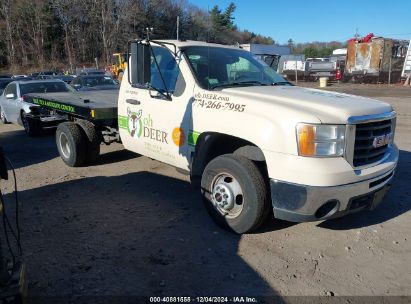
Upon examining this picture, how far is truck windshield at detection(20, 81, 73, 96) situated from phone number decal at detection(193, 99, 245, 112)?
7.92 m

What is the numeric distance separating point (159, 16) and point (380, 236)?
45939 millimetres

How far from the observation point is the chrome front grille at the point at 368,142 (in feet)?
12.1

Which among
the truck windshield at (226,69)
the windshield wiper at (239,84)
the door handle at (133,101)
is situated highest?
the truck windshield at (226,69)

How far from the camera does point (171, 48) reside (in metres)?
4.93

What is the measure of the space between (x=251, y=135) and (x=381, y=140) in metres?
1.33

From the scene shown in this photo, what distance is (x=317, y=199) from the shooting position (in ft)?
11.5

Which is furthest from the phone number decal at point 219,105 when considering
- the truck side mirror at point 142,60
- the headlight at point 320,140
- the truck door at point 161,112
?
the headlight at point 320,140

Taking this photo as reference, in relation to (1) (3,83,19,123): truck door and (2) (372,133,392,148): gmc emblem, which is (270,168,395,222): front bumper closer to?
(2) (372,133,392,148): gmc emblem

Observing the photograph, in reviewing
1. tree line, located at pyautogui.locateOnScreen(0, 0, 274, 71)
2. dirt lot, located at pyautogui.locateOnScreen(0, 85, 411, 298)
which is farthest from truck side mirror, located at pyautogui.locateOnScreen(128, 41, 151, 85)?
tree line, located at pyautogui.locateOnScreen(0, 0, 274, 71)

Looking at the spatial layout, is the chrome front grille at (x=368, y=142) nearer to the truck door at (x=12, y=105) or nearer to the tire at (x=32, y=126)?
the tire at (x=32, y=126)

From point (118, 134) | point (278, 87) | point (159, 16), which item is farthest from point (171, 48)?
point (159, 16)

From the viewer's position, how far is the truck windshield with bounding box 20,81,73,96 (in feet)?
36.1

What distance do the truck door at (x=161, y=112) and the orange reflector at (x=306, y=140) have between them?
144 centimetres

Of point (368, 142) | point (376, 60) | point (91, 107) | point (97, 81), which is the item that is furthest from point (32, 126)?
point (376, 60)
